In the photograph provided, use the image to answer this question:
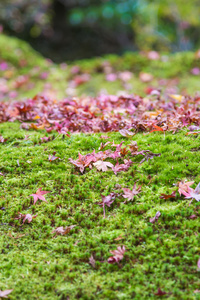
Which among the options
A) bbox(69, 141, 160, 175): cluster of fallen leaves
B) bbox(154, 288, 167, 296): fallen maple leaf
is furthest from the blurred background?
bbox(154, 288, 167, 296): fallen maple leaf

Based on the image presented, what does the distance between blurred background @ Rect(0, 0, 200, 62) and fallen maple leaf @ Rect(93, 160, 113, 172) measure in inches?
359

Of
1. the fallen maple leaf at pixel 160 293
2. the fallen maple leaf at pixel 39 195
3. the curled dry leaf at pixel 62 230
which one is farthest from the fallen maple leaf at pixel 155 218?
the fallen maple leaf at pixel 39 195

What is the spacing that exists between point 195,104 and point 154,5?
9.43m

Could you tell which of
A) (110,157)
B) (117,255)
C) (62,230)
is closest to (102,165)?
(110,157)

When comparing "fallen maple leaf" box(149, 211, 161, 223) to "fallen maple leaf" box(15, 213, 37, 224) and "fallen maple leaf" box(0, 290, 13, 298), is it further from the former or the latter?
"fallen maple leaf" box(0, 290, 13, 298)

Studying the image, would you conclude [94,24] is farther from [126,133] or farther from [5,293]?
[5,293]

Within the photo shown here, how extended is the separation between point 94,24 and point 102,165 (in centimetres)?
1014

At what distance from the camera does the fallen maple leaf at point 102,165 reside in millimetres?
2438

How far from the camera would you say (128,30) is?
11.4 metres

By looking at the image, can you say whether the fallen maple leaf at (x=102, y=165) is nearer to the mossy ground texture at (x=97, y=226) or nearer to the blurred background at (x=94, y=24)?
the mossy ground texture at (x=97, y=226)

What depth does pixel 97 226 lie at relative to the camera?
202 centimetres

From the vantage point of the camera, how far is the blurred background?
33.0ft

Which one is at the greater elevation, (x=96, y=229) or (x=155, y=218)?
(x=155, y=218)

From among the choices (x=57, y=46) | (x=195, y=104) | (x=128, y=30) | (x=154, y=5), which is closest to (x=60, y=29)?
(x=57, y=46)
